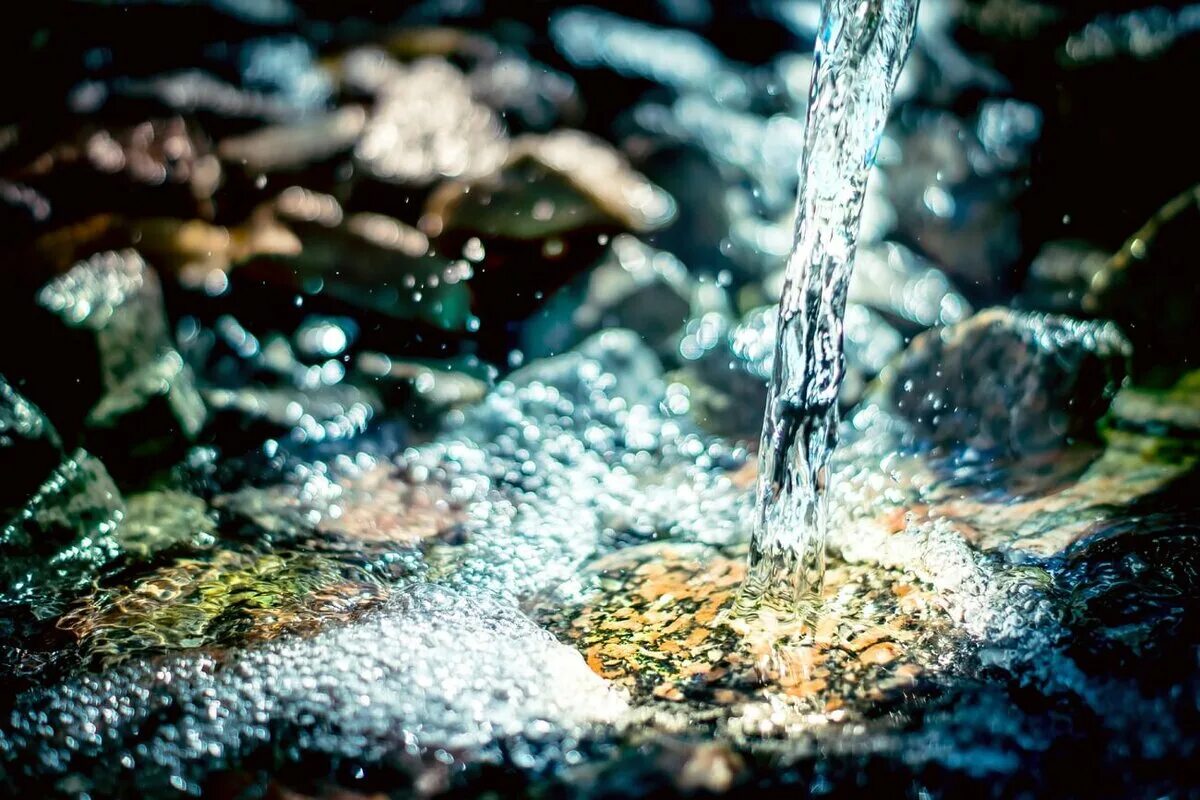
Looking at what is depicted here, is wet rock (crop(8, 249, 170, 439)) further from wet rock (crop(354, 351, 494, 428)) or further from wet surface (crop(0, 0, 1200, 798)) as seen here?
wet rock (crop(354, 351, 494, 428))

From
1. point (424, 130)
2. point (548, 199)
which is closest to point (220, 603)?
point (548, 199)

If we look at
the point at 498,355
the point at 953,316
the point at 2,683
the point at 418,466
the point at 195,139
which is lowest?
the point at 2,683

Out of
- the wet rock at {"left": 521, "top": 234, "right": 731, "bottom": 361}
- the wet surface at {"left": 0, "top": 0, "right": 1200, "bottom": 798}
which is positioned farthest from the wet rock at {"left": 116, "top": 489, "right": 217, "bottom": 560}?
the wet rock at {"left": 521, "top": 234, "right": 731, "bottom": 361}

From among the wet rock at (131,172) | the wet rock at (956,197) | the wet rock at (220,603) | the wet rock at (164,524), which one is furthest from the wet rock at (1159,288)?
the wet rock at (131,172)

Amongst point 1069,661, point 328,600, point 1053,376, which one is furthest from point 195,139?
point 1069,661

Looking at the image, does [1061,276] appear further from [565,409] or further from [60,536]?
[60,536]

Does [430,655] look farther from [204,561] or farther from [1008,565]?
[1008,565]
